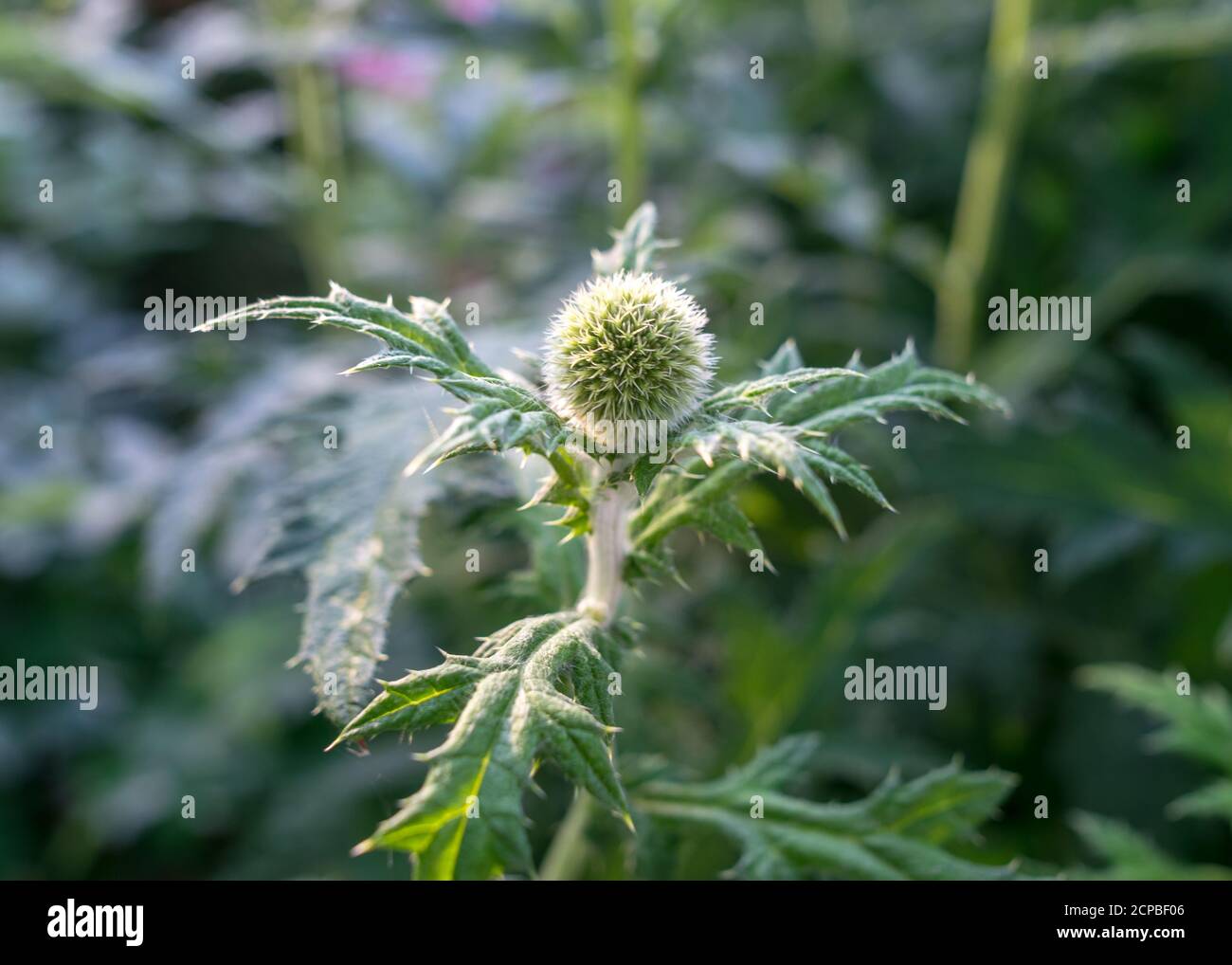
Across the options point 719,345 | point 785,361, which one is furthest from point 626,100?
point 785,361

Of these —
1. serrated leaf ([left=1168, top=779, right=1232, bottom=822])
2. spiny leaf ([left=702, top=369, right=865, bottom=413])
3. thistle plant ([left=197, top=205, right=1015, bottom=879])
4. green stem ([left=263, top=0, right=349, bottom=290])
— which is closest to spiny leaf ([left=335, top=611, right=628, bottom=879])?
thistle plant ([left=197, top=205, right=1015, bottom=879])

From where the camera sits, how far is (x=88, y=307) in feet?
11.0

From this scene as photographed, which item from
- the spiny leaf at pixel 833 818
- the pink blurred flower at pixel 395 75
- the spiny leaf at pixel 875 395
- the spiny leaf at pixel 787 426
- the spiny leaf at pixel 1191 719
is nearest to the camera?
the spiny leaf at pixel 787 426

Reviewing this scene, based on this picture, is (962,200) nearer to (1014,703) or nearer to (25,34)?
(1014,703)

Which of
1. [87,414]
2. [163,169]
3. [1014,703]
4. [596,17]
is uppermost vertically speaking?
[596,17]

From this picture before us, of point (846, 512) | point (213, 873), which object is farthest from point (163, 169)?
point (846, 512)

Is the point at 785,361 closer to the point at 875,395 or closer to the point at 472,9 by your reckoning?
the point at 875,395

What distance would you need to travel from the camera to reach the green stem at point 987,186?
265cm

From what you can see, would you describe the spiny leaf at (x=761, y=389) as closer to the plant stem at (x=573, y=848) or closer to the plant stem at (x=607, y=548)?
→ the plant stem at (x=607, y=548)

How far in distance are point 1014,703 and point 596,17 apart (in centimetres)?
198

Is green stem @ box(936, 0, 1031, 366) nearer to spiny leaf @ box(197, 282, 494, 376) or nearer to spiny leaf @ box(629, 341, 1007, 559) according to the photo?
spiny leaf @ box(629, 341, 1007, 559)

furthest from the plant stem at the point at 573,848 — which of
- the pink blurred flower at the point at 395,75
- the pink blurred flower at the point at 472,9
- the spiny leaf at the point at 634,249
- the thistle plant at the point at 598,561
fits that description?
the pink blurred flower at the point at 395,75

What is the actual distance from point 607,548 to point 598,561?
3 cm

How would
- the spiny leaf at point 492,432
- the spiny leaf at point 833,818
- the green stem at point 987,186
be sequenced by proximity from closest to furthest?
1. the spiny leaf at point 492,432
2. the spiny leaf at point 833,818
3. the green stem at point 987,186
